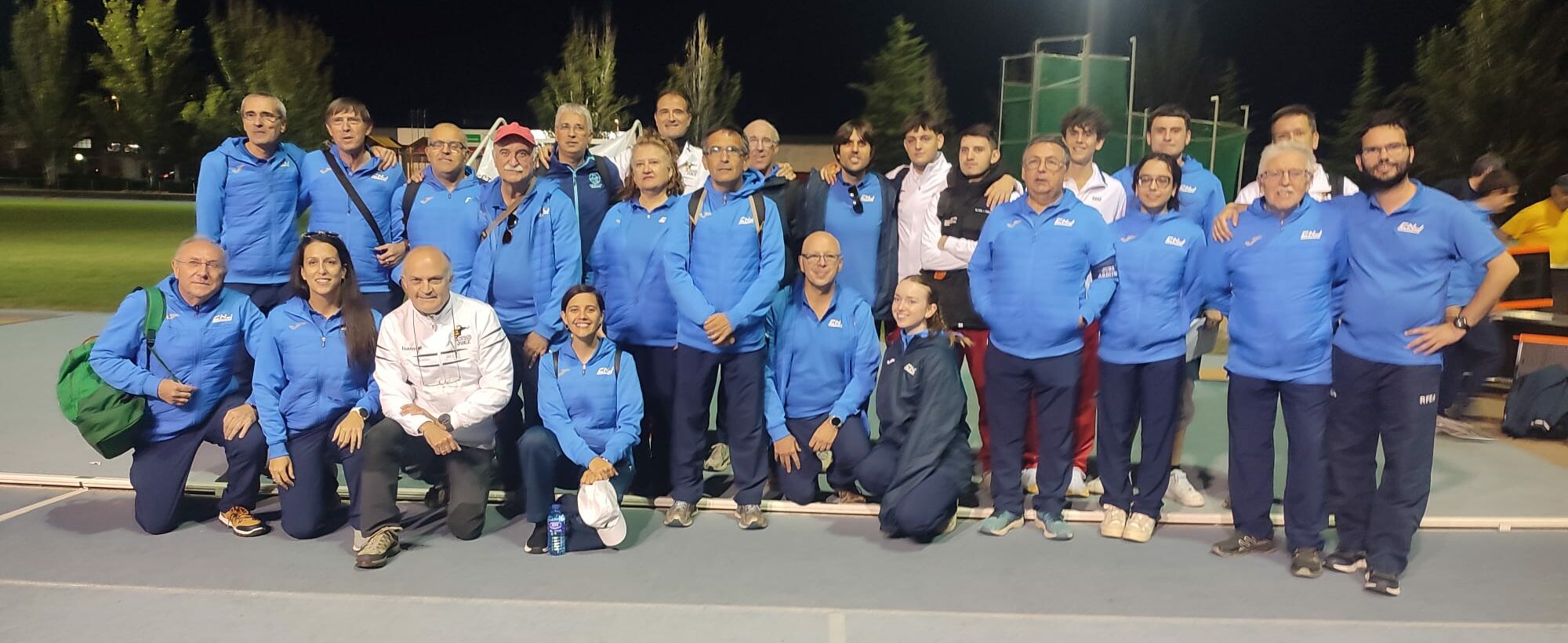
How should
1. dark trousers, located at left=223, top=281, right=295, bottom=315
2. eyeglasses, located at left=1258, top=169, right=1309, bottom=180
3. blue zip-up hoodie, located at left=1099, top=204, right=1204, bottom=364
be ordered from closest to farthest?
eyeglasses, located at left=1258, top=169, right=1309, bottom=180, blue zip-up hoodie, located at left=1099, top=204, right=1204, bottom=364, dark trousers, located at left=223, top=281, right=295, bottom=315

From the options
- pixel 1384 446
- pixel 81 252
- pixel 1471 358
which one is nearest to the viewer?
pixel 1384 446

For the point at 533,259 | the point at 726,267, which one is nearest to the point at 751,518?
the point at 726,267

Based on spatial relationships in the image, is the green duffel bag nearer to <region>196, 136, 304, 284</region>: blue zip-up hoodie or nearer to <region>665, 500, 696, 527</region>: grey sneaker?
<region>196, 136, 304, 284</region>: blue zip-up hoodie

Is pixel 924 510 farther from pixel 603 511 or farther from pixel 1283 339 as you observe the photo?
pixel 1283 339

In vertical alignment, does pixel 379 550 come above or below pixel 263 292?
below

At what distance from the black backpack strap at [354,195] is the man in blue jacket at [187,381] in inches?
30.6

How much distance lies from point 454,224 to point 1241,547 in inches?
150

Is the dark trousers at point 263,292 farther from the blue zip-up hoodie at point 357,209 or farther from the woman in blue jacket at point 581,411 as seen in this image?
the woman in blue jacket at point 581,411

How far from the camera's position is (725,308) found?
4.73m

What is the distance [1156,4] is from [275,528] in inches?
1709

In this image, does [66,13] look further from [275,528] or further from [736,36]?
[275,528]

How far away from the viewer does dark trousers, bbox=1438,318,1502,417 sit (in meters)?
5.59

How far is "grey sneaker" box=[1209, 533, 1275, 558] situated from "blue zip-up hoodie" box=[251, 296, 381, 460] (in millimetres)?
3585

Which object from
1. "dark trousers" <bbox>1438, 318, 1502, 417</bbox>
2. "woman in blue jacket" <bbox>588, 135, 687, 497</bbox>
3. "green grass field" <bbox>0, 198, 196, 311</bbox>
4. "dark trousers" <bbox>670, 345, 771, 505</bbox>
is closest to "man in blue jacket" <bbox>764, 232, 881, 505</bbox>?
"dark trousers" <bbox>670, 345, 771, 505</bbox>
